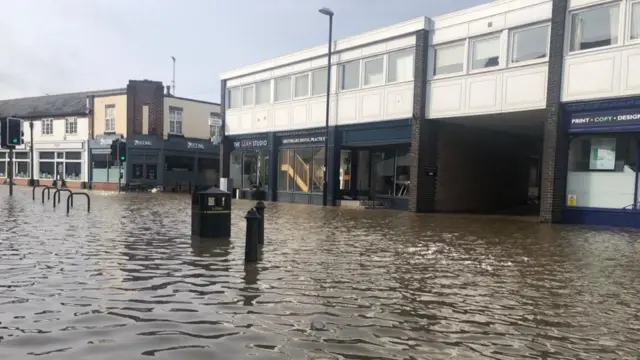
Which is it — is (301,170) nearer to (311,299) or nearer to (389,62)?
(389,62)

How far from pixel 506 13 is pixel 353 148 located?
9.09 m

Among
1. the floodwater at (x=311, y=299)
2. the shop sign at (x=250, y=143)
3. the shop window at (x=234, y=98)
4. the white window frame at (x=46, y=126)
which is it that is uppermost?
the shop window at (x=234, y=98)

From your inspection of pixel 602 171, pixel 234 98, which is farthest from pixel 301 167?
pixel 602 171

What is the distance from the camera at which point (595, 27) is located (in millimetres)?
15039

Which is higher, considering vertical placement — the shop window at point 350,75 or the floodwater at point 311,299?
the shop window at point 350,75

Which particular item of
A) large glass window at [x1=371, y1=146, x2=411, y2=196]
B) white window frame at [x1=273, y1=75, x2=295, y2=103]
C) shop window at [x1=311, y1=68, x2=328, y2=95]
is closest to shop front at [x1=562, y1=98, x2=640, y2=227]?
large glass window at [x1=371, y1=146, x2=411, y2=196]

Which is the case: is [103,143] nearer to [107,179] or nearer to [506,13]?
[107,179]

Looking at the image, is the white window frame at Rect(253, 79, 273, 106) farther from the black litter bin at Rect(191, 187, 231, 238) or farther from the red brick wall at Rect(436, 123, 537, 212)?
the black litter bin at Rect(191, 187, 231, 238)

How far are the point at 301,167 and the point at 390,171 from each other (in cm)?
482

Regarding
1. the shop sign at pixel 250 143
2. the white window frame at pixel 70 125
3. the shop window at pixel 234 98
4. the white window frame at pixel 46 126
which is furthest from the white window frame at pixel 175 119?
the shop sign at pixel 250 143

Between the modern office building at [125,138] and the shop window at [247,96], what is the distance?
775cm

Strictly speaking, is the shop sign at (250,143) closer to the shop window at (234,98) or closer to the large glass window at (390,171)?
A: the shop window at (234,98)

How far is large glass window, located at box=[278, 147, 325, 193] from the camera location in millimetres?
23672

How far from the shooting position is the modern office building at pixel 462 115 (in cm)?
1495
